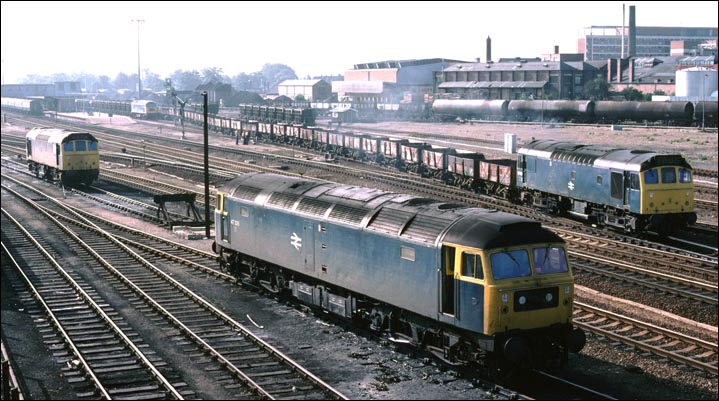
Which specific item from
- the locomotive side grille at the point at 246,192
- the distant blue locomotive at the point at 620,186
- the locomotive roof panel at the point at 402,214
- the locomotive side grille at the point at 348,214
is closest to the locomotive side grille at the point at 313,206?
the locomotive roof panel at the point at 402,214

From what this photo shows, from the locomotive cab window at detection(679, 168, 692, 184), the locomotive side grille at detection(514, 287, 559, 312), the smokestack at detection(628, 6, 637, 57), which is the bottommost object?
the locomotive side grille at detection(514, 287, 559, 312)

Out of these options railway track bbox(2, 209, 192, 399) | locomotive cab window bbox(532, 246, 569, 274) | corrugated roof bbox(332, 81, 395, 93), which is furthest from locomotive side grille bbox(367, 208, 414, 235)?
corrugated roof bbox(332, 81, 395, 93)

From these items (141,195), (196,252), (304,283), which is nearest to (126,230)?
(196,252)

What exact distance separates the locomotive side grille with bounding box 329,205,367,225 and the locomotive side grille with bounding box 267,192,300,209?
83.7 inches

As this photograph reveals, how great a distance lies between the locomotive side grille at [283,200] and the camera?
22969 millimetres

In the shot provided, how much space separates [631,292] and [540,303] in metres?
9.73

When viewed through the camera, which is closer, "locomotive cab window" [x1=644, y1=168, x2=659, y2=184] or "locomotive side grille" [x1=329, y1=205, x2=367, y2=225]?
"locomotive side grille" [x1=329, y1=205, x2=367, y2=225]

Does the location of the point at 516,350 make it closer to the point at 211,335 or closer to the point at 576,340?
the point at 576,340

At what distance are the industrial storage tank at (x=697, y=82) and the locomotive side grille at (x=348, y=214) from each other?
93.2 m

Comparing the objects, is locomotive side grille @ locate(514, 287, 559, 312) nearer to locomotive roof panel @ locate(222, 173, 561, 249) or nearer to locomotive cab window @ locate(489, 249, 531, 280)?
locomotive cab window @ locate(489, 249, 531, 280)

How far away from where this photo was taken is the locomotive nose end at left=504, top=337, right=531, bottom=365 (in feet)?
53.0

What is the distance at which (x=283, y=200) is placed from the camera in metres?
23.4

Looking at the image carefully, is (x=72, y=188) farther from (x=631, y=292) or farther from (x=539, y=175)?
(x=631, y=292)

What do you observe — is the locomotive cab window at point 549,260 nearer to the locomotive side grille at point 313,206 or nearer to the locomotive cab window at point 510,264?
the locomotive cab window at point 510,264
